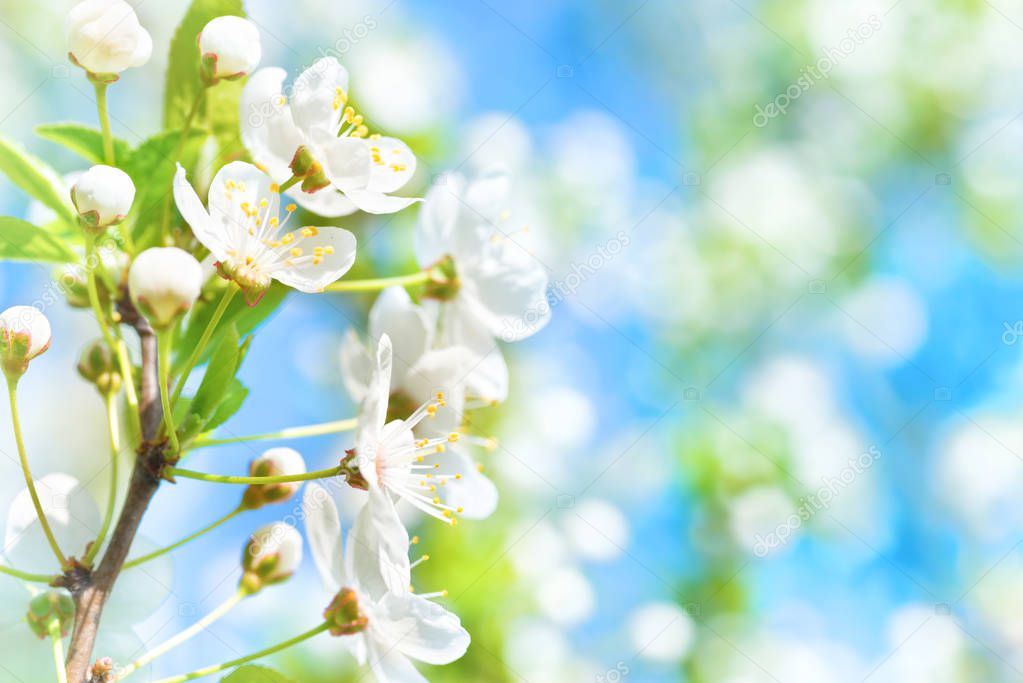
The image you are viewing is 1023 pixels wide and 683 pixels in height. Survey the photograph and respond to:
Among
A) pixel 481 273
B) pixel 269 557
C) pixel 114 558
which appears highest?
pixel 481 273

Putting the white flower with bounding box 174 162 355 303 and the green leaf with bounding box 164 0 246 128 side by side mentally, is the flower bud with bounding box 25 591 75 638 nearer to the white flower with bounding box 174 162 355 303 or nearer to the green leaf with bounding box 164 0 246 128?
the white flower with bounding box 174 162 355 303

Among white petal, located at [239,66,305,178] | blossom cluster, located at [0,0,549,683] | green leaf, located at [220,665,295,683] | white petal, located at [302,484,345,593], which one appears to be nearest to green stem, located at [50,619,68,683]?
blossom cluster, located at [0,0,549,683]

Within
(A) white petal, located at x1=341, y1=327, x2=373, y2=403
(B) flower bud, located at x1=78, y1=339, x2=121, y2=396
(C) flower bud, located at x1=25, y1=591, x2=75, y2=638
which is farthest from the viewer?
(A) white petal, located at x1=341, y1=327, x2=373, y2=403

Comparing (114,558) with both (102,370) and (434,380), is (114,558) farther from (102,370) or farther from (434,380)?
(434,380)

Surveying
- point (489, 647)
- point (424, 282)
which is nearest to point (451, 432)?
point (424, 282)

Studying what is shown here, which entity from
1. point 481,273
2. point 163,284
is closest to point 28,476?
point 163,284

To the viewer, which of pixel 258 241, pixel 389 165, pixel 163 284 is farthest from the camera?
pixel 389 165

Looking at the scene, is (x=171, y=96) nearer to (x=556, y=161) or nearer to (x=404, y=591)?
(x=404, y=591)
